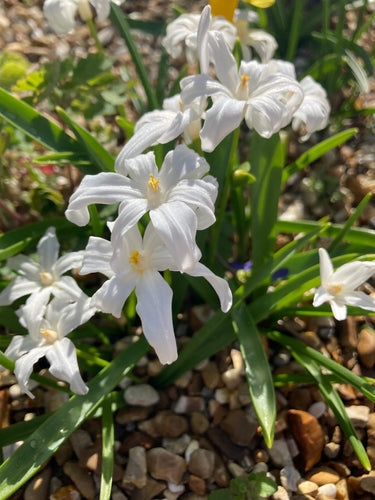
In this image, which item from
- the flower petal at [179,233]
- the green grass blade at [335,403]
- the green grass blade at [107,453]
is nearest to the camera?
the flower petal at [179,233]

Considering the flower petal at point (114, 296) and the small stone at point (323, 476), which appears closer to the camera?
the flower petal at point (114, 296)

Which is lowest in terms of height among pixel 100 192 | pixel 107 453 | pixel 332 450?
pixel 332 450

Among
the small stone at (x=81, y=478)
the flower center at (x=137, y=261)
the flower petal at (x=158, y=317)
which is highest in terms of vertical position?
the flower center at (x=137, y=261)

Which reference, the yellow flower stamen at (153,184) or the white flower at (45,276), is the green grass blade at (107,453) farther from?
the yellow flower stamen at (153,184)

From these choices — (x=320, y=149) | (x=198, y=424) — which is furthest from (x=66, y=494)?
(x=320, y=149)

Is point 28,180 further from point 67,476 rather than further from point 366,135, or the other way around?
point 366,135

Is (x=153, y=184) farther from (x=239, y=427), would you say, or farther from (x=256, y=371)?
(x=239, y=427)

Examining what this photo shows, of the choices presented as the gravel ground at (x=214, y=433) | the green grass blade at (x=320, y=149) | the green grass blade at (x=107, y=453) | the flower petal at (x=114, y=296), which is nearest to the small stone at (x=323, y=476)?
the gravel ground at (x=214, y=433)

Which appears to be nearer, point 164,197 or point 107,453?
point 164,197
